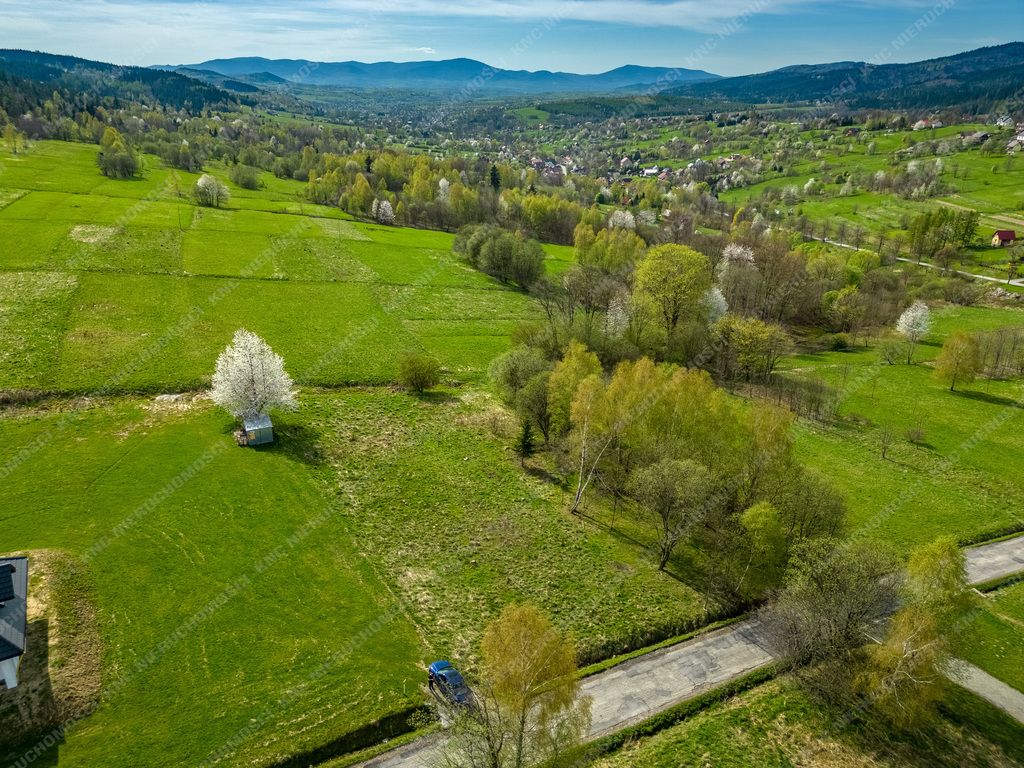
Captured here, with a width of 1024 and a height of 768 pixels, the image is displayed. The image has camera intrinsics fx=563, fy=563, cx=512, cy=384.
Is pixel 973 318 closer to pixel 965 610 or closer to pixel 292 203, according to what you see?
pixel 965 610

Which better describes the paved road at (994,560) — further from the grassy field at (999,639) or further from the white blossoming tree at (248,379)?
the white blossoming tree at (248,379)

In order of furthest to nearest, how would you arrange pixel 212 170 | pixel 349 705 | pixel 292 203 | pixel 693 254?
1. pixel 212 170
2. pixel 292 203
3. pixel 693 254
4. pixel 349 705

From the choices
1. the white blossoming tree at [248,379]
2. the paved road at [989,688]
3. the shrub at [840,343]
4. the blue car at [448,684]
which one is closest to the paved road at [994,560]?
the paved road at [989,688]

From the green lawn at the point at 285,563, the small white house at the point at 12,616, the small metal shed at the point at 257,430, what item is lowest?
the green lawn at the point at 285,563

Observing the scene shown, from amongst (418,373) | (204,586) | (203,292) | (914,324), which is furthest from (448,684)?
(914,324)

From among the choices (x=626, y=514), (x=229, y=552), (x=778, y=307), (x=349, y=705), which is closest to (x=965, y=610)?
(x=626, y=514)

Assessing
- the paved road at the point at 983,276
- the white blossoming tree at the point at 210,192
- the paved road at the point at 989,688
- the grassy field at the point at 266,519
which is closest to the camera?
the grassy field at the point at 266,519
